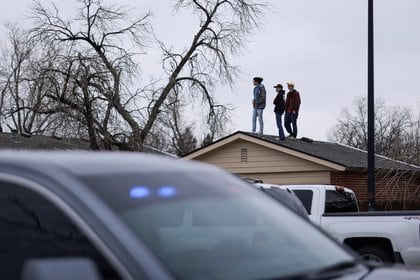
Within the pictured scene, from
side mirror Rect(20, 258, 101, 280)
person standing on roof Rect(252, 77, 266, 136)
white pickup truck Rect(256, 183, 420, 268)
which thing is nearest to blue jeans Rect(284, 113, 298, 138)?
person standing on roof Rect(252, 77, 266, 136)

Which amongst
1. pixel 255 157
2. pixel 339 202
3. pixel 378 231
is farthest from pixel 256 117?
pixel 378 231

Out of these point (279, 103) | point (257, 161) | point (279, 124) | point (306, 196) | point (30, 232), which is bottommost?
point (30, 232)

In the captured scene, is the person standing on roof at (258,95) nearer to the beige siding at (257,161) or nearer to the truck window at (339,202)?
the beige siding at (257,161)

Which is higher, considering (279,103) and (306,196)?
(279,103)

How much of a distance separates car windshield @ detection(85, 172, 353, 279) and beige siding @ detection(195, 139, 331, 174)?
18.4 meters

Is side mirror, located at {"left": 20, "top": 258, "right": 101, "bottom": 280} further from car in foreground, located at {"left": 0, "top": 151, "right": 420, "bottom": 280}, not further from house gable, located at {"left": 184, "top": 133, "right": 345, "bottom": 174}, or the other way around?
house gable, located at {"left": 184, "top": 133, "right": 345, "bottom": 174}

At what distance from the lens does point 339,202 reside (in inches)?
540

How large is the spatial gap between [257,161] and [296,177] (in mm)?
1420

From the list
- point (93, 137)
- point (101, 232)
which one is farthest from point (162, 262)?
point (93, 137)

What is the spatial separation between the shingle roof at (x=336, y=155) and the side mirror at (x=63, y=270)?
750 inches

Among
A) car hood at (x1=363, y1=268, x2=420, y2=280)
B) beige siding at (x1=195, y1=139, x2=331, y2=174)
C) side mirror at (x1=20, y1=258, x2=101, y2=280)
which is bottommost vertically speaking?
car hood at (x1=363, y1=268, x2=420, y2=280)

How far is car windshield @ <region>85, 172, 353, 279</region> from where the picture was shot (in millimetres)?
2961

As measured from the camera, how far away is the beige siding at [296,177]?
21.9m

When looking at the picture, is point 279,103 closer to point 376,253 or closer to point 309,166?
point 309,166
